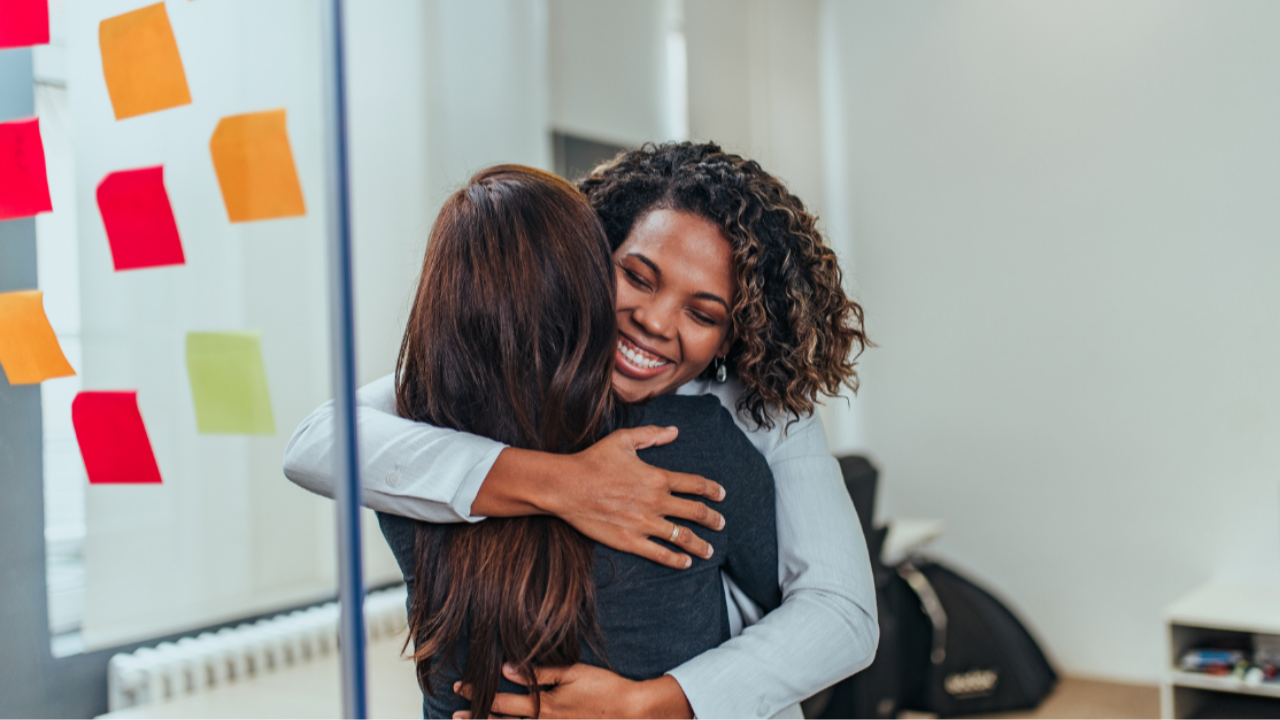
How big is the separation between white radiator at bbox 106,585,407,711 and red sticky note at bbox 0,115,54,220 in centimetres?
31

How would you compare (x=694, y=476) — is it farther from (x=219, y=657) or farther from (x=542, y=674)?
(x=219, y=657)

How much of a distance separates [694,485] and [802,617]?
15 centimetres

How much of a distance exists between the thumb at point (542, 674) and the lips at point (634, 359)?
294mm

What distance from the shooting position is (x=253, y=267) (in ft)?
2.14

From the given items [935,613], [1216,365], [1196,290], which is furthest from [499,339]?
[935,613]

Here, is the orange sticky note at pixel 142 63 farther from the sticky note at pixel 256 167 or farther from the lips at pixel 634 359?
the lips at pixel 634 359

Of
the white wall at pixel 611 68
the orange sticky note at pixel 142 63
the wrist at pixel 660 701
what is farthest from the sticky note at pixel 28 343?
the white wall at pixel 611 68

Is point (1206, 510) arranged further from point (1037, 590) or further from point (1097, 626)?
point (1037, 590)

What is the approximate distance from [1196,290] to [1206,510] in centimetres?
42

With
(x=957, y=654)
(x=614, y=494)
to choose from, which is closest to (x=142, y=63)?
(x=614, y=494)

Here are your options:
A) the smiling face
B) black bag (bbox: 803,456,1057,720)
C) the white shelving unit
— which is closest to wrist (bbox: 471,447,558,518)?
the smiling face

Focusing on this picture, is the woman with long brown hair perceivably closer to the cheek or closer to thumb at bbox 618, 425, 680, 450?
thumb at bbox 618, 425, 680, 450

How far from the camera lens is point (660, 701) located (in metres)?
0.72

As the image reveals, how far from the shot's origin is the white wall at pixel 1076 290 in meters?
1.28
